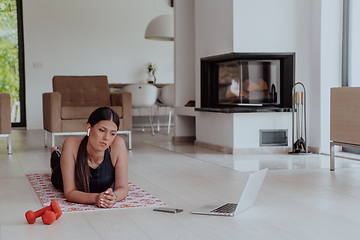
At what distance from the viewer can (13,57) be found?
8422 millimetres

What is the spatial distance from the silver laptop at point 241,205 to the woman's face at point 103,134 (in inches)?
21.5

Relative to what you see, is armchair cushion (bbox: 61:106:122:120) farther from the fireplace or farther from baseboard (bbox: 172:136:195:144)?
the fireplace

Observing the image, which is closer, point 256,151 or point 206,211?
point 206,211

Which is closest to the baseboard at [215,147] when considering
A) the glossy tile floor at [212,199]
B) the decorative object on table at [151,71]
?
the glossy tile floor at [212,199]

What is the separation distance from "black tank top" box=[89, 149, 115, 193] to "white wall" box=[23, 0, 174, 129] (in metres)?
6.23

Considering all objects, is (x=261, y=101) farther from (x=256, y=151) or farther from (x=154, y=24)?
(x=154, y=24)

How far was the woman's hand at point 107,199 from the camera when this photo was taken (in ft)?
7.58

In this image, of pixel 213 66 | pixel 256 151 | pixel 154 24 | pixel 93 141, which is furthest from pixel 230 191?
pixel 154 24

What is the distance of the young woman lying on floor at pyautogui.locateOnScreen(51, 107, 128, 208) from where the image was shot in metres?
2.34

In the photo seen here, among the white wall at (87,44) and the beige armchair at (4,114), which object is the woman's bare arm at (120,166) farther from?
the white wall at (87,44)

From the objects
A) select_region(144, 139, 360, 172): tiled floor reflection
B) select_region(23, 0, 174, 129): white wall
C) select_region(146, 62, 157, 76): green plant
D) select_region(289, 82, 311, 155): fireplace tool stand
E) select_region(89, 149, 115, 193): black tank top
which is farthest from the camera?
select_region(146, 62, 157, 76): green plant

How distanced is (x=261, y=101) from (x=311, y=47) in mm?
728

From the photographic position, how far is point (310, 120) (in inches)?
189

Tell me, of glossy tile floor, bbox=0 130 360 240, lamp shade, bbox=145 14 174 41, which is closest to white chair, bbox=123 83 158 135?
lamp shade, bbox=145 14 174 41
